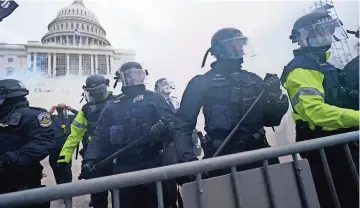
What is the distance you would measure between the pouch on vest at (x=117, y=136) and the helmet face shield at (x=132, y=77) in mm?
450

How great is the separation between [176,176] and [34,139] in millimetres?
1432

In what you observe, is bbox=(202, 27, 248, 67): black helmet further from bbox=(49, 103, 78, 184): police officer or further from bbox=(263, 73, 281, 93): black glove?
bbox=(49, 103, 78, 184): police officer

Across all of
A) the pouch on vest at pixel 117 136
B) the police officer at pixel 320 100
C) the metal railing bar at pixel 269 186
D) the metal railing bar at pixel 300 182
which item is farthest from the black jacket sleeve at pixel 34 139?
the police officer at pixel 320 100

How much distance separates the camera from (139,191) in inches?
73.9

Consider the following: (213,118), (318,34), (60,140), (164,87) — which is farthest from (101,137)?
(164,87)

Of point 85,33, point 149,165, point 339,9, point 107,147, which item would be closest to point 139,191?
point 149,165

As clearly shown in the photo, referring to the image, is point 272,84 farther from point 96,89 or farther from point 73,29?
point 73,29

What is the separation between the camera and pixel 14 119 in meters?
1.89

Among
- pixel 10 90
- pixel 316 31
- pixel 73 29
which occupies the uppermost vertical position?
pixel 73 29

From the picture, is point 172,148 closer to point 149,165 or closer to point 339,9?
point 149,165

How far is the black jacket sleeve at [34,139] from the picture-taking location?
71.6 inches

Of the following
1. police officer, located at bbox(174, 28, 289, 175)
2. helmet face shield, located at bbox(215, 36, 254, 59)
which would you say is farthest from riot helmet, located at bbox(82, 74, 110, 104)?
helmet face shield, located at bbox(215, 36, 254, 59)

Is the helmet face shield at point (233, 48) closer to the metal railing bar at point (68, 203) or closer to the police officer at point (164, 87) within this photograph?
the metal railing bar at point (68, 203)

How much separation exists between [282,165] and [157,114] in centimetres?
125
